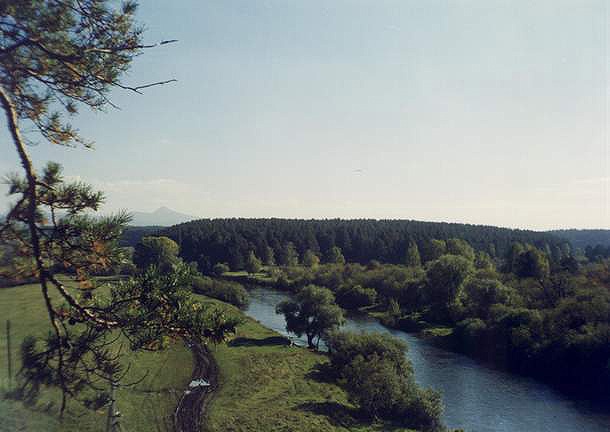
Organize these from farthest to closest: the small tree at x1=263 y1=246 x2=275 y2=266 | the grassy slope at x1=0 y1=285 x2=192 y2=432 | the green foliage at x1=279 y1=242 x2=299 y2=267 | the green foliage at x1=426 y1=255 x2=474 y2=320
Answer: the small tree at x1=263 y1=246 x2=275 y2=266, the green foliage at x1=279 y1=242 x2=299 y2=267, the green foliage at x1=426 y1=255 x2=474 y2=320, the grassy slope at x1=0 y1=285 x2=192 y2=432

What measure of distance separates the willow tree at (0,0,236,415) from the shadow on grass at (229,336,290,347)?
1814 inches

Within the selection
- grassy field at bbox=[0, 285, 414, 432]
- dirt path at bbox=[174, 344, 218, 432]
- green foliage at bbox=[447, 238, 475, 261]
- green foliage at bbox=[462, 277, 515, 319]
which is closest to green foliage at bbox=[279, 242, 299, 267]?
green foliage at bbox=[447, 238, 475, 261]

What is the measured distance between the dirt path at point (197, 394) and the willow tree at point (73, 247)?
22202mm

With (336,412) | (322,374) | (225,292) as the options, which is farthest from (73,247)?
(225,292)

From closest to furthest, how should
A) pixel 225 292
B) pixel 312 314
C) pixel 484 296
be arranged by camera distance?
pixel 312 314
pixel 484 296
pixel 225 292

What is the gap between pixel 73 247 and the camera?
618 centimetres

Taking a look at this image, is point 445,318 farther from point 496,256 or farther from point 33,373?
point 496,256

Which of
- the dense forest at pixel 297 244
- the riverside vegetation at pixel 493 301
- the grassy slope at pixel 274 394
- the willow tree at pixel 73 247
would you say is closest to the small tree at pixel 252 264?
the riverside vegetation at pixel 493 301

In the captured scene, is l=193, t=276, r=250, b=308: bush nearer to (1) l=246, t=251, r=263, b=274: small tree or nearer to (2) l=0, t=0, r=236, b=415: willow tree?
(1) l=246, t=251, r=263, b=274: small tree

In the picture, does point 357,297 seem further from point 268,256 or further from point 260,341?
point 268,256

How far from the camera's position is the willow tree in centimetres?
589

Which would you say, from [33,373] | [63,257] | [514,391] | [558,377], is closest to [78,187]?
[63,257]

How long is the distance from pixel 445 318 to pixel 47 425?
204 feet

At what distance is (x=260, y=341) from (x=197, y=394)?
17125mm
